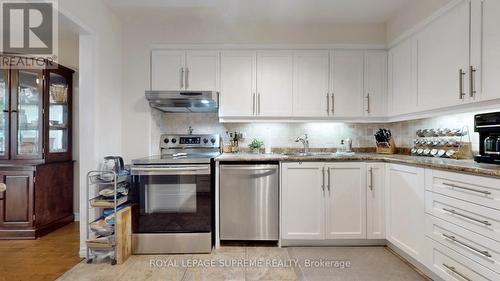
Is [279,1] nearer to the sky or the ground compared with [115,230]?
nearer to the sky

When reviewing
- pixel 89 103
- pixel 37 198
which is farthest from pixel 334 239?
pixel 37 198

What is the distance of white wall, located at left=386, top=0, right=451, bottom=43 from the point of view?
227cm

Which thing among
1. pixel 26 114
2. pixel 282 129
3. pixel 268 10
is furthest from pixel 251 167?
pixel 26 114

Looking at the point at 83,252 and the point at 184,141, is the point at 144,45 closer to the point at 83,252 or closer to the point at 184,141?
the point at 184,141

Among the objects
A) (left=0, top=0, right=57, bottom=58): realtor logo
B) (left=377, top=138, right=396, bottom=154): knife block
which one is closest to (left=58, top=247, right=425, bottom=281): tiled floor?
(left=377, top=138, right=396, bottom=154): knife block

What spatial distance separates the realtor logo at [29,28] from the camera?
2090 mm

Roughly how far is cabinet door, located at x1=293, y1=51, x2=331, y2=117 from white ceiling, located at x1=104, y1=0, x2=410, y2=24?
416 mm

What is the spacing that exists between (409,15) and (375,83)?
0.74 m

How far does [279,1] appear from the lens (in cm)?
253

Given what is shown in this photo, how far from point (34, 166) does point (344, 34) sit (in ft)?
12.8

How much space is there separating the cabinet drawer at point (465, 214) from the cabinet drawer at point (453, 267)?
0.21 meters

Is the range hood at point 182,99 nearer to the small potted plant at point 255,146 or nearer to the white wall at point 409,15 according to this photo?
the small potted plant at point 255,146

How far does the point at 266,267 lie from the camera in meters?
2.18

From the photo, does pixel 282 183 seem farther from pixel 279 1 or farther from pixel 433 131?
pixel 279 1
